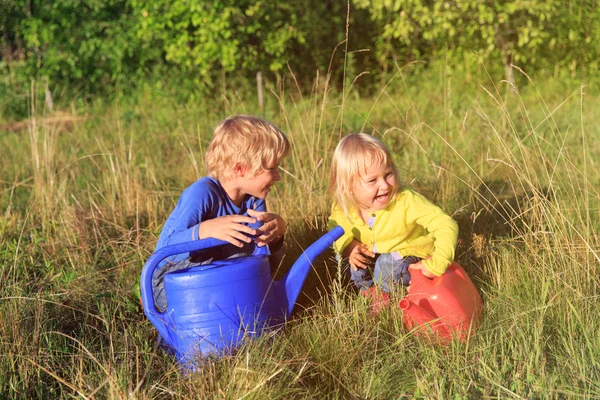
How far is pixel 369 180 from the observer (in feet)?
8.66

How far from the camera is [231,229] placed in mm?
2301

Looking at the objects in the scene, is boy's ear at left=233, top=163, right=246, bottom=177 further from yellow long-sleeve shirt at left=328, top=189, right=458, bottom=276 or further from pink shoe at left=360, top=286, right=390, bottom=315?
pink shoe at left=360, top=286, right=390, bottom=315

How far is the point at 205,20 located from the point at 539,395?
5.19 m

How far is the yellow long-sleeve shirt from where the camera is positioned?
2564 mm

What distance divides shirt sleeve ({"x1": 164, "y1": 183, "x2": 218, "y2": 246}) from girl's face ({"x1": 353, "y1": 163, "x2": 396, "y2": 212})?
0.56 meters

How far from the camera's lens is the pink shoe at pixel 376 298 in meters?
2.54

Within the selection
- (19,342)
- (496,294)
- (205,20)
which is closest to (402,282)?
(496,294)

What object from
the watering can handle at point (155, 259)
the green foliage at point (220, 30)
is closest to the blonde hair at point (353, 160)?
the watering can handle at point (155, 259)

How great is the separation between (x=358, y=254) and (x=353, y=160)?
1.30ft

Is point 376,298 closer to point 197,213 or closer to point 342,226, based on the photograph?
point 342,226

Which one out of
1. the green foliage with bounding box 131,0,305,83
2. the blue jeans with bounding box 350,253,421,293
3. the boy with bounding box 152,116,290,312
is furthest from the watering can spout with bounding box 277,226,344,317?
the green foliage with bounding box 131,0,305,83

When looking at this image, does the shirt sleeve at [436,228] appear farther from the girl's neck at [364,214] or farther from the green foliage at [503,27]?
the green foliage at [503,27]

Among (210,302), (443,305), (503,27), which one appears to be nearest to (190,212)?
(210,302)

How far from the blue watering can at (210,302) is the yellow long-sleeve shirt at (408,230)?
0.43 meters
